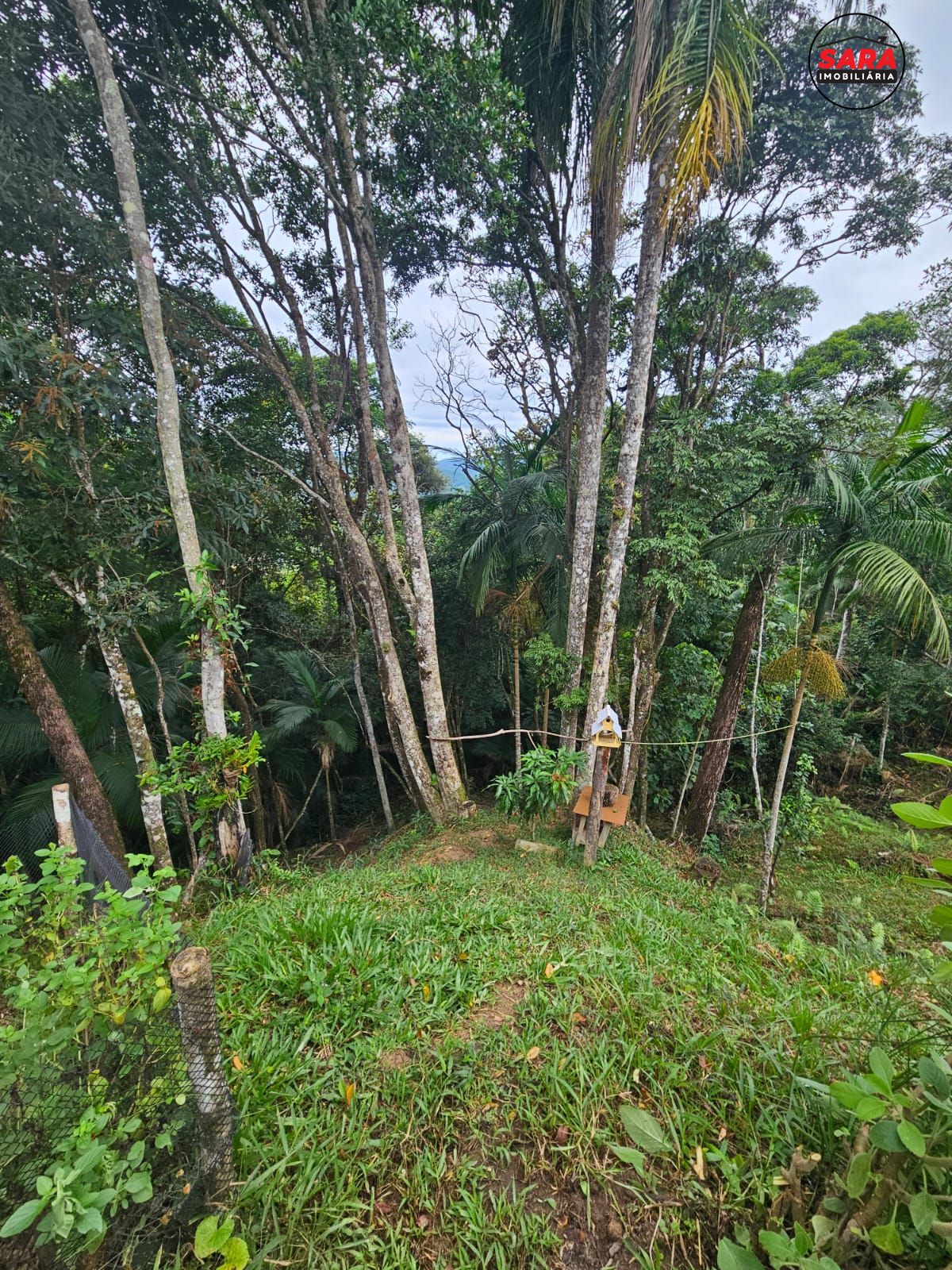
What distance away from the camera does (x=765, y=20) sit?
4734 millimetres

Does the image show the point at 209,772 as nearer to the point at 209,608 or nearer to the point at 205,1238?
the point at 209,608

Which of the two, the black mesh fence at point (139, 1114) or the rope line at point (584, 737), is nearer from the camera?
the black mesh fence at point (139, 1114)

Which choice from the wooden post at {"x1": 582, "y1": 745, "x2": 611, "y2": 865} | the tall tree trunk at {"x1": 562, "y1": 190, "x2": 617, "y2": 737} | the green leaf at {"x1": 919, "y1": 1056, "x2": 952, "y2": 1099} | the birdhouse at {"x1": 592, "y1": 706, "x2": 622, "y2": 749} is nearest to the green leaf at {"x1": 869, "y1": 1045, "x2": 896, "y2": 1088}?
the green leaf at {"x1": 919, "y1": 1056, "x2": 952, "y2": 1099}

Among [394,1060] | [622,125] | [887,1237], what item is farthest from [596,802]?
[622,125]

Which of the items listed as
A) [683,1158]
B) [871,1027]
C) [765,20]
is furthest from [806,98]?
[683,1158]

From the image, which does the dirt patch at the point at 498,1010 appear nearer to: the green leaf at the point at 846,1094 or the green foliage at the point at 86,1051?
the green foliage at the point at 86,1051

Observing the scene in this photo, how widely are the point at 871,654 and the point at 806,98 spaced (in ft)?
23.8

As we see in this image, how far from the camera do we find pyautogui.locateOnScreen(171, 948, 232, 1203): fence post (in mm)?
1329

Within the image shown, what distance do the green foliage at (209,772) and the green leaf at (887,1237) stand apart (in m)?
3.44

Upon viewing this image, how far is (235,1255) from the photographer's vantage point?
4.00 feet

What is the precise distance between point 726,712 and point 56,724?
711cm

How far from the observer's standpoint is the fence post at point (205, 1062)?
1.33 m

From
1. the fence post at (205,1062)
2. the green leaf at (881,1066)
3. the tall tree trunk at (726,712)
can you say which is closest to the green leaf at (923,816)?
the green leaf at (881,1066)

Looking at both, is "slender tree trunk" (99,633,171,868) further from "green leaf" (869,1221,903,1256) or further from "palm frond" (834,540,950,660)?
"palm frond" (834,540,950,660)
